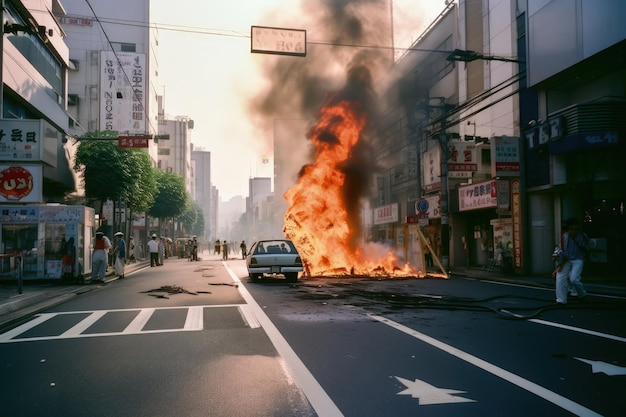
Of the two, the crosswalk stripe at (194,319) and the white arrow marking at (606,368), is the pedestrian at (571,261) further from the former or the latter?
the crosswalk stripe at (194,319)

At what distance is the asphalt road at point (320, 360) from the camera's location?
420cm

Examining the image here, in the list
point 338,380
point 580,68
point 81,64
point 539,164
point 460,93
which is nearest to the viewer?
point 338,380

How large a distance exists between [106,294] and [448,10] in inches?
1039

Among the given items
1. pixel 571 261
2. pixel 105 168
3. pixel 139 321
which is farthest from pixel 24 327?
pixel 105 168

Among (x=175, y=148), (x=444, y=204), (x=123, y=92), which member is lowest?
(x=444, y=204)

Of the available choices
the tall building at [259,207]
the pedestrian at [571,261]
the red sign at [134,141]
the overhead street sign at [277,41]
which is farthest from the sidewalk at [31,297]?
Result: the tall building at [259,207]

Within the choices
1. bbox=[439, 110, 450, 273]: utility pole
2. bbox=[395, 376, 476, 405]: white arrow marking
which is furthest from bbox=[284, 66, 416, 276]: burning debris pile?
bbox=[395, 376, 476, 405]: white arrow marking

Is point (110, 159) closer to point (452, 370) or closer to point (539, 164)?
point (539, 164)

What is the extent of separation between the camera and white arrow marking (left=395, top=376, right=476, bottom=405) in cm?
422

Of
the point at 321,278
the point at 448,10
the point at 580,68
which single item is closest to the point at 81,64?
→ the point at 448,10

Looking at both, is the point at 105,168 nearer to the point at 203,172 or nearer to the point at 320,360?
the point at 320,360

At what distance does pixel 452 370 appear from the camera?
17.1 ft

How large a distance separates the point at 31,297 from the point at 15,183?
5881 millimetres

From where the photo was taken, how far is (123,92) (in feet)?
158
